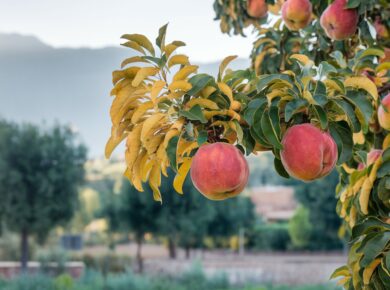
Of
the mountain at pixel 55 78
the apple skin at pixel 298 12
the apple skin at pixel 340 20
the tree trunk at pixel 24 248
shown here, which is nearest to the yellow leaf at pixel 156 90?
the apple skin at pixel 340 20

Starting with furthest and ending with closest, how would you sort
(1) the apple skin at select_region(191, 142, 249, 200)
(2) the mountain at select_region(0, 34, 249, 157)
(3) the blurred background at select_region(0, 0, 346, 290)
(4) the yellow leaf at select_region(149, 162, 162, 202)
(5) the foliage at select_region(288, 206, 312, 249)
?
1. (2) the mountain at select_region(0, 34, 249, 157)
2. (5) the foliage at select_region(288, 206, 312, 249)
3. (3) the blurred background at select_region(0, 0, 346, 290)
4. (4) the yellow leaf at select_region(149, 162, 162, 202)
5. (1) the apple skin at select_region(191, 142, 249, 200)

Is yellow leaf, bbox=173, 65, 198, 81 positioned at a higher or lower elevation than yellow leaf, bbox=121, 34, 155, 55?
lower

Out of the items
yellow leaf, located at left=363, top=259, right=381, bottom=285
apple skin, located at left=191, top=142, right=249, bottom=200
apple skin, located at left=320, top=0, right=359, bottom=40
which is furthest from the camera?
apple skin, located at left=320, top=0, right=359, bottom=40

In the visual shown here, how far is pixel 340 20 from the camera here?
7.96 ft

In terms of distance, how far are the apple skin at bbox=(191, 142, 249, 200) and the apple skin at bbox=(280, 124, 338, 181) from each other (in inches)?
4.3

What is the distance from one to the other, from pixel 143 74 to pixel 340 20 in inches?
44.6

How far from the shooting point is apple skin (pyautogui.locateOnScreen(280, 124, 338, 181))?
4.93ft

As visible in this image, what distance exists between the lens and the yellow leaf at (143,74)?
1528 mm

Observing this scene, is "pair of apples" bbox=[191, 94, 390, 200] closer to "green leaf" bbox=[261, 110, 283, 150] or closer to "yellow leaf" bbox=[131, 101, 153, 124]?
"green leaf" bbox=[261, 110, 283, 150]

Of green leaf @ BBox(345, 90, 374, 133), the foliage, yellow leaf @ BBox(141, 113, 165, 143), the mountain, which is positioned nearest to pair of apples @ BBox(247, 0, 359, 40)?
green leaf @ BBox(345, 90, 374, 133)

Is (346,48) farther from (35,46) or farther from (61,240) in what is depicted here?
(35,46)

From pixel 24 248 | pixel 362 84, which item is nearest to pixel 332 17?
pixel 362 84

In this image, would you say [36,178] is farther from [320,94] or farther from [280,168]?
[320,94]

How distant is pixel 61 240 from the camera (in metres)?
32.0
